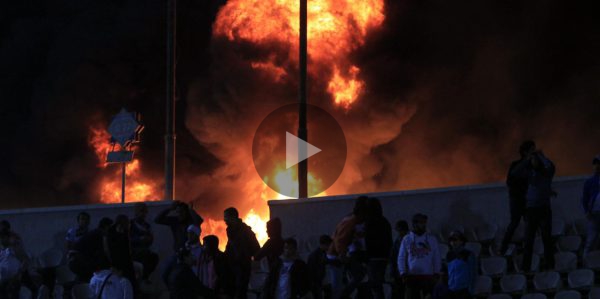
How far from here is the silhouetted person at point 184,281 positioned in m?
13.5

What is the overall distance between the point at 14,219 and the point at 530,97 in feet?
50.3

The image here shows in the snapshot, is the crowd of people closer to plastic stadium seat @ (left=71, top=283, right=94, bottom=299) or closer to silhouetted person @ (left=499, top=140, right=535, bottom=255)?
silhouetted person @ (left=499, top=140, right=535, bottom=255)

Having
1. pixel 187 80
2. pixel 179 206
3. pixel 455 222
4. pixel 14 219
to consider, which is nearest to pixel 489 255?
pixel 455 222

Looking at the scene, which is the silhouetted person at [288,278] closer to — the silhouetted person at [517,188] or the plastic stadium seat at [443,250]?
the plastic stadium seat at [443,250]

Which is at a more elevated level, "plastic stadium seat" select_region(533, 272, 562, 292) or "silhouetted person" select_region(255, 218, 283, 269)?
"silhouetted person" select_region(255, 218, 283, 269)

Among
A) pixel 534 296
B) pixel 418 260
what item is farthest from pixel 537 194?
pixel 418 260

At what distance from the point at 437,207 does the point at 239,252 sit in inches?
176

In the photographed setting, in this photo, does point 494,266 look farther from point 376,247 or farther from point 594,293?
point 376,247

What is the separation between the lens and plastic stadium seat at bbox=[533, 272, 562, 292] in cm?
1438

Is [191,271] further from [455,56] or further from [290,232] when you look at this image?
[455,56]

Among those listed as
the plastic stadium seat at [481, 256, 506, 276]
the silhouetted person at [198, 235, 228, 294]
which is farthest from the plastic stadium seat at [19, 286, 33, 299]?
the plastic stadium seat at [481, 256, 506, 276]

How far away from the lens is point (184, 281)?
44.3 feet

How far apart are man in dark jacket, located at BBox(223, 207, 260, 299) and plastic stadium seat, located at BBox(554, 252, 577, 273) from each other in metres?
4.19

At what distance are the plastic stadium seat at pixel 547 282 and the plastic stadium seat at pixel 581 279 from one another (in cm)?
17
